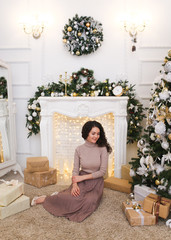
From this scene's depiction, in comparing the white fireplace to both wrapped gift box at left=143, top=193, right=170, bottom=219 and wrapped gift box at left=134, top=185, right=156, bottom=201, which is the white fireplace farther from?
wrapped gift box at left=143, top=193, right=170, bottom=219

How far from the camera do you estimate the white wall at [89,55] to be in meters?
3.61

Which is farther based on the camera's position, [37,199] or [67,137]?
[67,137]

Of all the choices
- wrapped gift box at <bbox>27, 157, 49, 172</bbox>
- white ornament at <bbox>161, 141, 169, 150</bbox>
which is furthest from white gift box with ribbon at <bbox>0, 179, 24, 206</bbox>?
white ornament at <bbox>161, 141, 169, 150</bbox>

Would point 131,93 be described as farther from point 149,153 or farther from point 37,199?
point 37,199

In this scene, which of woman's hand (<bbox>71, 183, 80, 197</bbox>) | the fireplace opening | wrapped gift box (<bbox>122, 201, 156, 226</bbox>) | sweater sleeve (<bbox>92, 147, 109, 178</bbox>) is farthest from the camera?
the fireplace opening

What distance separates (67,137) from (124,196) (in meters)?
1.49

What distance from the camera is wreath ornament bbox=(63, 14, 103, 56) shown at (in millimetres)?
3555

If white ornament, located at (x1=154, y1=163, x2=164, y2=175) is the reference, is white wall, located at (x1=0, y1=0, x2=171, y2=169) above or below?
above

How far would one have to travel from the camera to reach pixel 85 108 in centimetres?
347

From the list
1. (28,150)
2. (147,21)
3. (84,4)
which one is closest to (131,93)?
(147,21)

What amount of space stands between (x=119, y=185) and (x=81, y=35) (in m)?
2.47

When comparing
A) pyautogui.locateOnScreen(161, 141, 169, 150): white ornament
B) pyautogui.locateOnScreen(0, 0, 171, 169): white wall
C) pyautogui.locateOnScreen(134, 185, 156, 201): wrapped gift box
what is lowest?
pyautogui.locateOnScreen(134, 185, 156, 201): wrapped gift box

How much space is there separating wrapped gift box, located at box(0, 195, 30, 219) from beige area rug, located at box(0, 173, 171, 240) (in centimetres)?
5

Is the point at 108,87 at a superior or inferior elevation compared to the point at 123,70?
inferior
